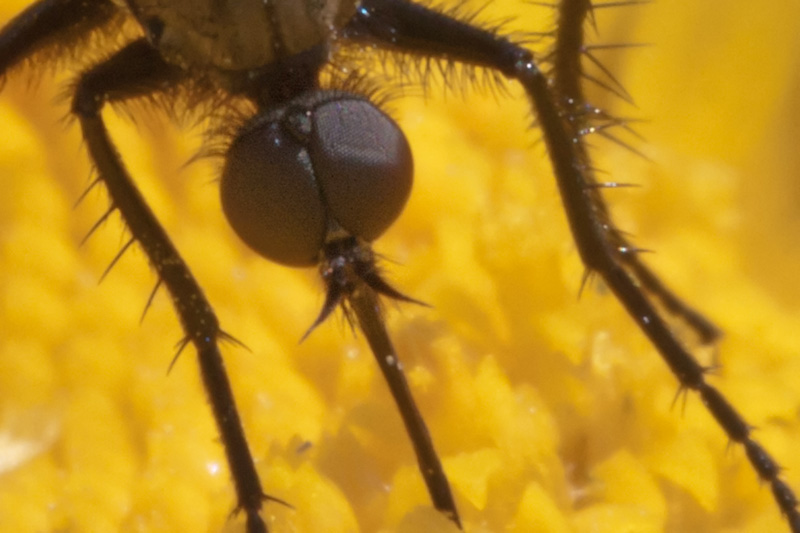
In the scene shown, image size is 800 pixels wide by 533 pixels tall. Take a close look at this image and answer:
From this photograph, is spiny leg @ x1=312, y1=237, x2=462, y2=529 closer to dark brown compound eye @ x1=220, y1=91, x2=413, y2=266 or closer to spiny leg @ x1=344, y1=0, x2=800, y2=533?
dark brown compound eye @ x1=220, y1=91, x2=413, y2=266

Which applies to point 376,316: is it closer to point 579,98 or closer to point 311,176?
point 311,176

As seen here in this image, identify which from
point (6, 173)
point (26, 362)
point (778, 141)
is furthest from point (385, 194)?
point (778, 141)

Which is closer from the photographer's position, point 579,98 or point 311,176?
point 311,176

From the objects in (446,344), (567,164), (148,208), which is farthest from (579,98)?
(148,208)

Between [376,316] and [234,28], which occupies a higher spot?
[234,28]

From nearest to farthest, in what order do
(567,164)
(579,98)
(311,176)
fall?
(311,176), (567,164), (579,98)

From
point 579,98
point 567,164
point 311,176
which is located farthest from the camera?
point 579,98

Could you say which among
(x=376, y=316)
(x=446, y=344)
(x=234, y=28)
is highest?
(x=234, y=28)
